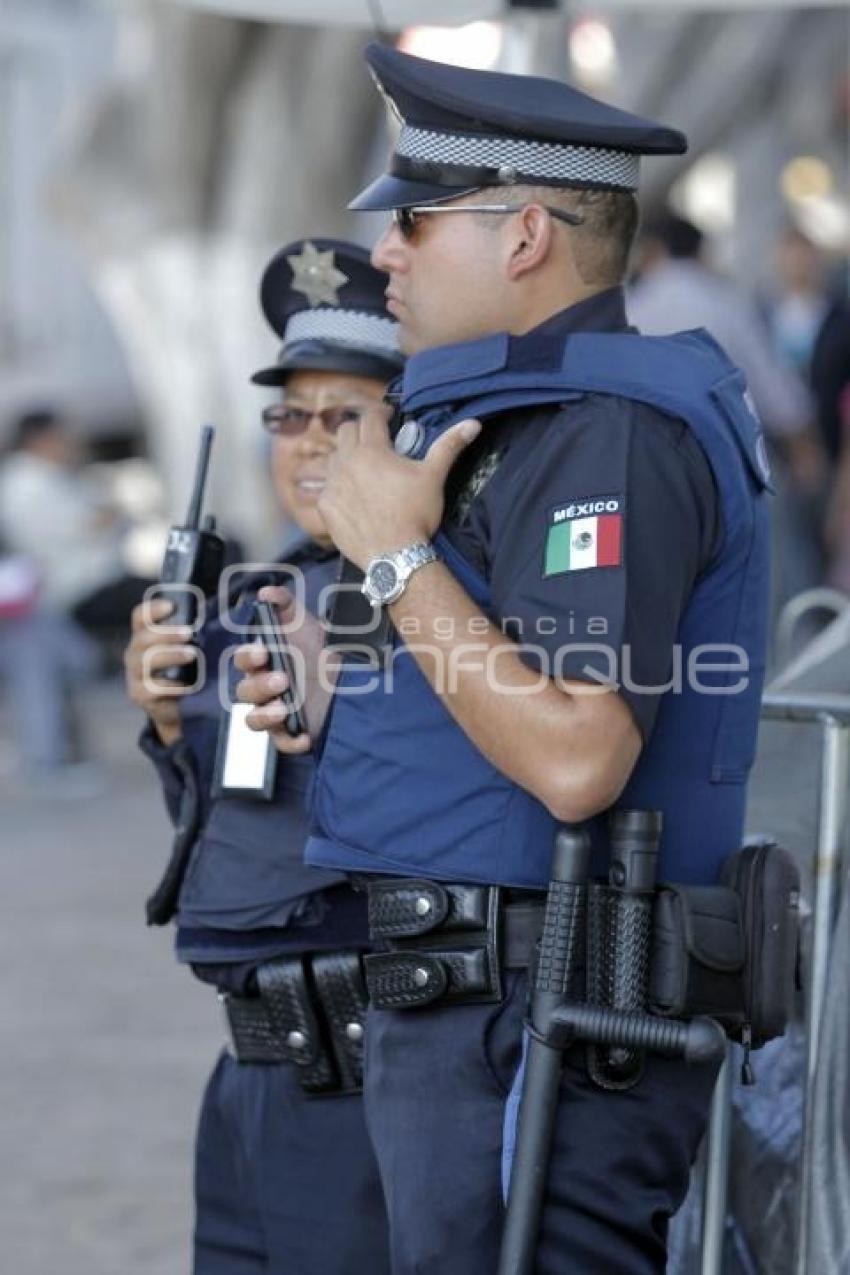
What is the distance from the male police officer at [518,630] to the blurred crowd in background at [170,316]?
2.05 metres

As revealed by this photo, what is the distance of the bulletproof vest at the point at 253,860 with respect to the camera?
138 inches

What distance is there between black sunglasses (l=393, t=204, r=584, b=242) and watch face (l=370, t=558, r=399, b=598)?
0.43 meters

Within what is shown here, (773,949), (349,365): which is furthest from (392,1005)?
(349,365)

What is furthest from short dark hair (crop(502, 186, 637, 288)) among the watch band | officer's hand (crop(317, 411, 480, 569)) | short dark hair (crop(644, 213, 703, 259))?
short dark hair (crop(644, 213, 703, 259))

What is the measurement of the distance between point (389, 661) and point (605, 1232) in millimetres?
704

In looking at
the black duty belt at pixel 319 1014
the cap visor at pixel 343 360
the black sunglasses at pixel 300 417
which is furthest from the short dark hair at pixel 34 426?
the black duty belt at pixel 319 1014

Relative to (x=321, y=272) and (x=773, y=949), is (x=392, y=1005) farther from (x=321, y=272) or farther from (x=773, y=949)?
(x=321, y=272)

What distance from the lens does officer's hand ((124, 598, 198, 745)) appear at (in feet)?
12.1

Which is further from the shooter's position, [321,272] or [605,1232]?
[321,272]

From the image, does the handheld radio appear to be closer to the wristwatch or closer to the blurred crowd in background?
the wristwatch

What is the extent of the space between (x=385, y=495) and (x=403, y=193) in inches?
15.2

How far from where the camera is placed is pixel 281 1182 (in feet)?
11.6

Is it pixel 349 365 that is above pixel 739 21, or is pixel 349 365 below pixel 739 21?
below

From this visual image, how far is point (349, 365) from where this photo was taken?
3.92 m
